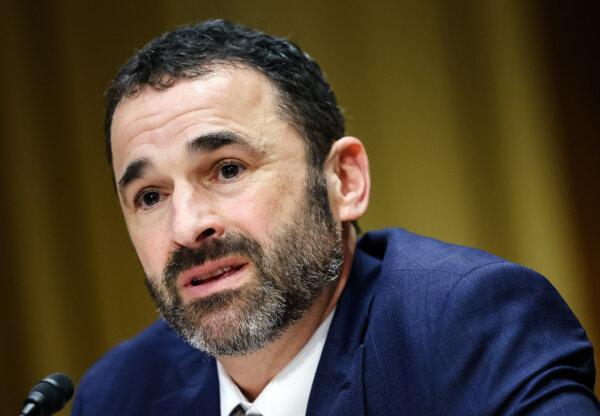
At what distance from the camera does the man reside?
4.42 feet

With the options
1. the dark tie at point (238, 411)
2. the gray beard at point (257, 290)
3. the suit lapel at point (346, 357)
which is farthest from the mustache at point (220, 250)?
the dark tie at point (238, 411)

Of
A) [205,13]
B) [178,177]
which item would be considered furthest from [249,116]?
[205,13]

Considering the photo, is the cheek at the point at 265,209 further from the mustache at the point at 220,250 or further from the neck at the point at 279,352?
the neck at the point at 279,352

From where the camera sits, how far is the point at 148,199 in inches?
66.7

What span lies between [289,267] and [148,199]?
1.20 feet

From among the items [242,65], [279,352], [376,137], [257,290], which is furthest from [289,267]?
[376,137]

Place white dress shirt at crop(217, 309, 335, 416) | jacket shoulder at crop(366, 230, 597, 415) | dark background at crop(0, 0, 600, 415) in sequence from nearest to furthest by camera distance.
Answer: jacket shoulder at crop(366, 230, 597, 415) → white dress shirt at crop(217, 309, 335, 416) → dark background at crop(0, 0, 600, 415)

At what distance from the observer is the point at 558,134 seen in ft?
9.50

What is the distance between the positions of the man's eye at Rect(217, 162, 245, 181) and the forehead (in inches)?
2.8

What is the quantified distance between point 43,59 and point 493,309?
2.59 metres

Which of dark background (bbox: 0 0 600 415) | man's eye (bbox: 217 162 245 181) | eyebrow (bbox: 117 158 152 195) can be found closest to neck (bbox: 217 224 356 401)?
man's eye (bbox: 217 162 245 181)

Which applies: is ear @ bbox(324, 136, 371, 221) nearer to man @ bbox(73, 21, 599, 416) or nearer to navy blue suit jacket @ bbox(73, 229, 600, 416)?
man @ bbox(73, 21, 599, 416)

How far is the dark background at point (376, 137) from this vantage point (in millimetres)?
2885

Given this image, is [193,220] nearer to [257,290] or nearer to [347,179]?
[257,290]
